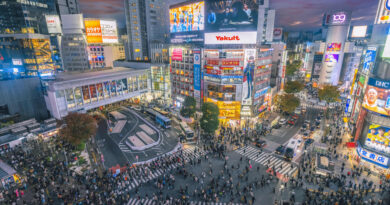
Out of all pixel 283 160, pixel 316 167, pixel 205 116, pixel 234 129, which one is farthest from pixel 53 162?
pixel 316 167

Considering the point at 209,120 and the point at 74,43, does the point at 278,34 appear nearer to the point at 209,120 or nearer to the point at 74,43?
the point at 209,120

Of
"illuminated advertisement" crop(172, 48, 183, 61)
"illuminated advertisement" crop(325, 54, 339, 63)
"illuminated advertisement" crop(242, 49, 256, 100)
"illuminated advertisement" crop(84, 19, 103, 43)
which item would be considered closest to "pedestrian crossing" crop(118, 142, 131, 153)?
"illuminated advertisement" crop(242, 49, 256, 100)

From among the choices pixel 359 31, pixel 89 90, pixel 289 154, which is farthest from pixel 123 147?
pixel 359 31

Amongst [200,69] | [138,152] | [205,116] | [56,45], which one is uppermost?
[56,45]

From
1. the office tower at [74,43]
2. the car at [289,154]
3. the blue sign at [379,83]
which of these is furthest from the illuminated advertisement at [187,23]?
the office tower at [74,43]

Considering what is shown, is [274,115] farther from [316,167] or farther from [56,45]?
[56,45]

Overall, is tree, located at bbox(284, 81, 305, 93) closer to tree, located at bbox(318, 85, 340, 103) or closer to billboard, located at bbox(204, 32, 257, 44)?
tree, located at bbox(318, 85, 340, 103)
